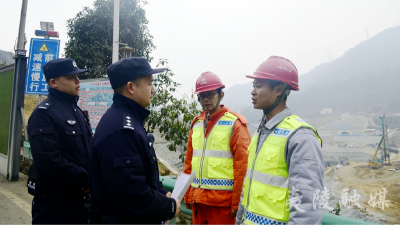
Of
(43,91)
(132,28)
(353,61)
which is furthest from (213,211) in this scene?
(353,61)

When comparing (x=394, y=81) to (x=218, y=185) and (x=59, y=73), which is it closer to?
(x=218, y=185)

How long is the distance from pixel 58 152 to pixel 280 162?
5.99ft

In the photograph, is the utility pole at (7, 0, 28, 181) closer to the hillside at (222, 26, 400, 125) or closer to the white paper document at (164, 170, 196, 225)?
the white paper document at (164, 170, 196, 225)

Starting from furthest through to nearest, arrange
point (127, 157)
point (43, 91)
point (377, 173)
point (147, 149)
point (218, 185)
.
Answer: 1. point (377, 173)
2. point (43, 91)
3. point (218, 185)
4. point (147, 149)
5. point (127, 157)

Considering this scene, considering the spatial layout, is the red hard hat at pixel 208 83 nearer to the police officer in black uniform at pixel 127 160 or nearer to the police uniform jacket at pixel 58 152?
the police officer in black uniform at pixel 127 160

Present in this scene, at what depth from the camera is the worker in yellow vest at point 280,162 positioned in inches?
56.8

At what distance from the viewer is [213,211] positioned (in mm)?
2635

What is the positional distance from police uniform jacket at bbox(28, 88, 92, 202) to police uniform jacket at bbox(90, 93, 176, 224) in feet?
2.64

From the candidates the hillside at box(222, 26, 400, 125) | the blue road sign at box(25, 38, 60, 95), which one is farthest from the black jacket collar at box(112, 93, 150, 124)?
the hillside at box(222, 26, 400, 125)

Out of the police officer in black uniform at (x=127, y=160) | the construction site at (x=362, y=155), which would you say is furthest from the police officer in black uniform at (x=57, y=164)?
the construction site at (x=362, y=155)

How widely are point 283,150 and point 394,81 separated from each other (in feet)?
51.1

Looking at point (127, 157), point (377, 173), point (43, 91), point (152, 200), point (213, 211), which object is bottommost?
point (377, 173)

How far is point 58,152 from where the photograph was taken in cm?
225


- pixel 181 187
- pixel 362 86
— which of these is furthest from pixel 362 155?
pixel 181 187
